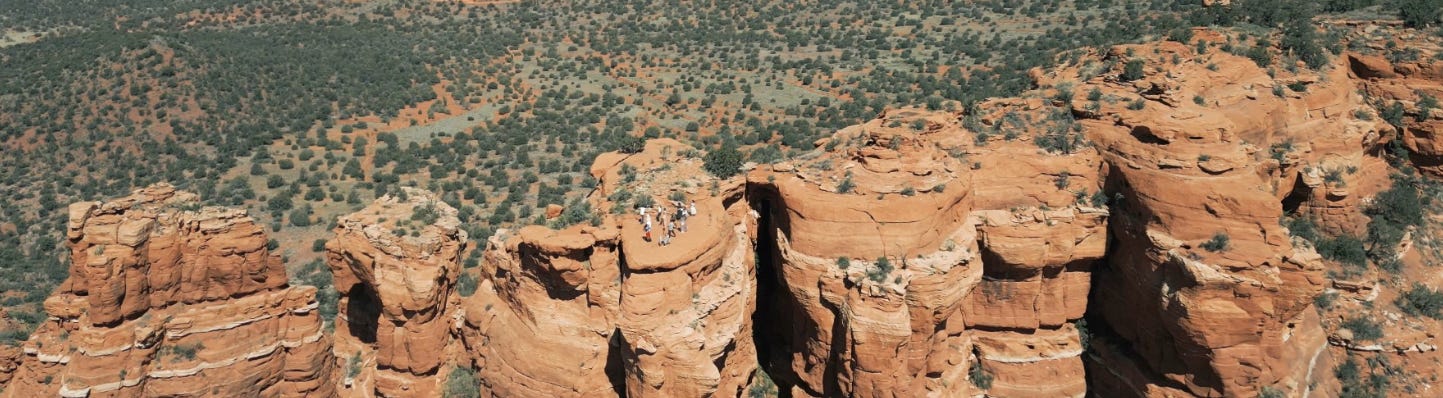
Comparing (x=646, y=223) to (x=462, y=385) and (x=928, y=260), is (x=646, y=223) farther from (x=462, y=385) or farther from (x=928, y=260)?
(x=462, y=385)

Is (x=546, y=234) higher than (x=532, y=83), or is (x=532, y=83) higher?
(x=546, y=234)

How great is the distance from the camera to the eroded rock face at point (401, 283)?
732 inches

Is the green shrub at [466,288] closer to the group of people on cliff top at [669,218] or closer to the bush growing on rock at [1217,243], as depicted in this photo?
the group of people on cliff top at [669,218]

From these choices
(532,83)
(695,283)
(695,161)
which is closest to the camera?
(695,283)

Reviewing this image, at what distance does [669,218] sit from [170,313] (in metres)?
13.3

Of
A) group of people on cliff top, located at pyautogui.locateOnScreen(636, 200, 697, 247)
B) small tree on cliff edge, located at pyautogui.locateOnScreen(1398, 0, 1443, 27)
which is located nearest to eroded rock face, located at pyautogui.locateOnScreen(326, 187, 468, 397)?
group of people on cliff top, located at pyautogui.locateOnScreen(636, 200, 697, 247)

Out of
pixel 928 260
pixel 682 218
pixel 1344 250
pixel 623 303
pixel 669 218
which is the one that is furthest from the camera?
pixel 1344 250

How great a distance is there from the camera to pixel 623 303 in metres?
16.3

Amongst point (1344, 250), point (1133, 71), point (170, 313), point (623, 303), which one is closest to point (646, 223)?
point (623, 303)

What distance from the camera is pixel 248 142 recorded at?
43000mm

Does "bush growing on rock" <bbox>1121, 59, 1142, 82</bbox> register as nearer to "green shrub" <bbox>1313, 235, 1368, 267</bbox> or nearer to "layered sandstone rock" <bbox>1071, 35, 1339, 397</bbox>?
"layered sandstone rock" <bbox>1071, 35, 1339, 397</bbox>

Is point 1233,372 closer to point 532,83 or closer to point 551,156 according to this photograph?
point 551,156

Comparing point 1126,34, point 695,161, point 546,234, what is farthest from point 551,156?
point 1126,34

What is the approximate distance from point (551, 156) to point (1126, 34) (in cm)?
2853
